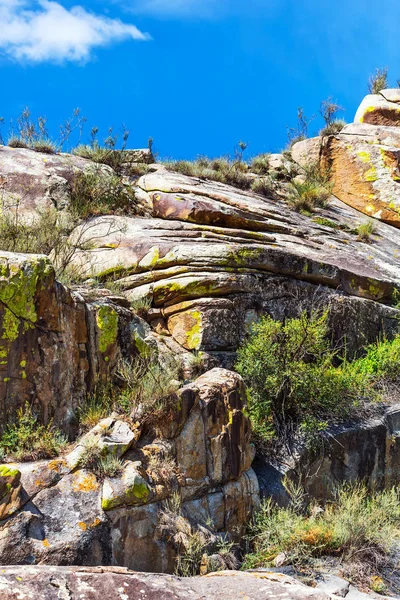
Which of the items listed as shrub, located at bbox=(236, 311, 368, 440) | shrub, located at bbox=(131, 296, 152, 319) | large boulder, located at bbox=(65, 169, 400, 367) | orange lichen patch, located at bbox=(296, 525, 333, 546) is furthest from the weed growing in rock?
orange lichen patch, located at bbox=(296, 525, 333, 546)

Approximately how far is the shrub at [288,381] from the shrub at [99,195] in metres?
4.49

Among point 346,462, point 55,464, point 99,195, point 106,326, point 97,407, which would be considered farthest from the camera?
point 99,195

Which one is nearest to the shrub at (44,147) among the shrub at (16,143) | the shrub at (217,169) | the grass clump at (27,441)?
the shrub at (16,143)

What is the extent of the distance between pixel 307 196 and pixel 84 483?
11027 millimetres

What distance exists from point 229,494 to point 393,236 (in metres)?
9.90

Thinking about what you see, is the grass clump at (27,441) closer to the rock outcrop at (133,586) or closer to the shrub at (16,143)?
the rock outcrop at (133,586)

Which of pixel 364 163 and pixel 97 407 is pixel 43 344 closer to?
pixel 97 407

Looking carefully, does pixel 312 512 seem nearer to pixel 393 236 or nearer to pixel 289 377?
pixel 289 377

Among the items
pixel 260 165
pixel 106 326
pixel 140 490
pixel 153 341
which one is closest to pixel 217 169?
pixel 260 165

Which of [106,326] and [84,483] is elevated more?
[106,326]

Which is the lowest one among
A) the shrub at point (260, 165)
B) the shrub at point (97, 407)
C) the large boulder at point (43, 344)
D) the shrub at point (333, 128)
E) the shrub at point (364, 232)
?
the shrub at point (97, 407)

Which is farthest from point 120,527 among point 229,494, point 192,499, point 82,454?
point 229,494

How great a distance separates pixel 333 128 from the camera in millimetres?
18656

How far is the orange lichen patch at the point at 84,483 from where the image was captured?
560 centimetres
